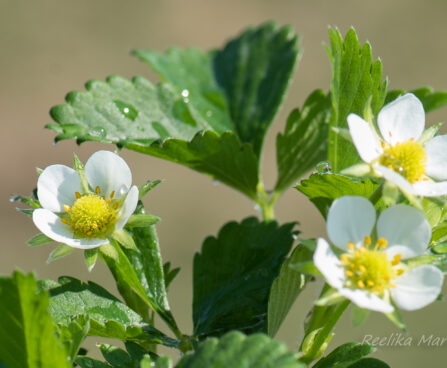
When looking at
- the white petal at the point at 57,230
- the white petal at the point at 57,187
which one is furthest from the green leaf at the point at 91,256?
the white petal at the point at 57,187

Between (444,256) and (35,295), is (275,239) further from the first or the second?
(35,295)

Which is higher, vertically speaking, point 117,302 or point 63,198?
point 63,198

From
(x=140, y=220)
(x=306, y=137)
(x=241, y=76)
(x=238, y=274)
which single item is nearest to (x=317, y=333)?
(x=238, y=274)

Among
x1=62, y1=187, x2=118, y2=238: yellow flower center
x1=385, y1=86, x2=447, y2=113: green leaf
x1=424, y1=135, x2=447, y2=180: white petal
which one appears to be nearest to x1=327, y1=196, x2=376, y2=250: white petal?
x1=424, y1=135, x2=447, y2=180: white petal

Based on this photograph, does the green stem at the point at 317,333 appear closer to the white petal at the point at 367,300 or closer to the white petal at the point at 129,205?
the white petal at the point at 367,300

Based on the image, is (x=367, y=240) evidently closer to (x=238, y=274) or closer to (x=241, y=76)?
(x=238, y=274)

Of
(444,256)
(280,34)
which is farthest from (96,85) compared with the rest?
(444,256)

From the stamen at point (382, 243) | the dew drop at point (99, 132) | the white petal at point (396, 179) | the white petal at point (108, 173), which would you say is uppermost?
the dew drop at point (99, 132)
